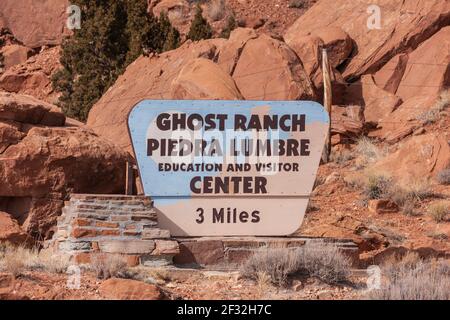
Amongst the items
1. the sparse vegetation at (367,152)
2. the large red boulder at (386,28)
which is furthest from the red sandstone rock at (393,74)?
the sparse vegetation at (367,152)

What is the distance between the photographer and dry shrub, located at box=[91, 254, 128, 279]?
10.2 meters

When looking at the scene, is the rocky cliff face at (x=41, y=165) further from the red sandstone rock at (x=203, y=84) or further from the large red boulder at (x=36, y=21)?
the large red boulder at (x=36, y=21)

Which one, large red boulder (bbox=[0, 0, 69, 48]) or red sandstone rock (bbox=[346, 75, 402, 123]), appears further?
large red boulder (bbox=[0, 0, 69, 48])

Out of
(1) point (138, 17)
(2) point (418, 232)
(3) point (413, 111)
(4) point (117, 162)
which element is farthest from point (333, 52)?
(4) point (117, 162)

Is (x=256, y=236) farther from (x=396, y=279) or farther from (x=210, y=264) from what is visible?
(x=396, y=279)

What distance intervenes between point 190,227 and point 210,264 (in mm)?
689

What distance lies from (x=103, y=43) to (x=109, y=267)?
62.7 feet

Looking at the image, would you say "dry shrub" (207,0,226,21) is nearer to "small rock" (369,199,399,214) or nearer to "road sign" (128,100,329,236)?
"small rock" (369,199,399,214)

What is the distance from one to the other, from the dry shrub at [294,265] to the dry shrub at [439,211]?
7.11m

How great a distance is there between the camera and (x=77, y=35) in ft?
96.5

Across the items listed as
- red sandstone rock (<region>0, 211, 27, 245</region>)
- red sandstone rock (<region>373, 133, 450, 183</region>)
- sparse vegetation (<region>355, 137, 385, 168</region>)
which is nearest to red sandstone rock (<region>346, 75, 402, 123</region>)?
sparse vegetation (<region>355, 137, 385, 168</region>)

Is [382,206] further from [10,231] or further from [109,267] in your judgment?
[109,267]

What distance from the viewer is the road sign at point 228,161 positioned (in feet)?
41.1

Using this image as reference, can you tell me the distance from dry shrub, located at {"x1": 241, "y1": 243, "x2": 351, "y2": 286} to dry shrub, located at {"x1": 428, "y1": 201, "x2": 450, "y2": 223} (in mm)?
7107
